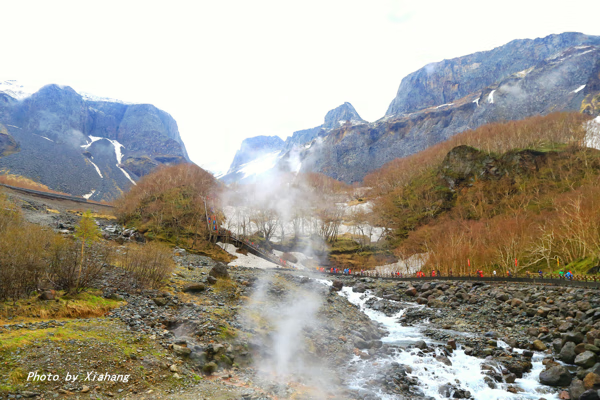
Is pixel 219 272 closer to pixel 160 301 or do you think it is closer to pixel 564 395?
pixel 160 301

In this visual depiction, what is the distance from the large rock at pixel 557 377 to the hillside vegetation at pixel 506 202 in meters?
27.8

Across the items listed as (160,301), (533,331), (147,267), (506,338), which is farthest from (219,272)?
(533,331)

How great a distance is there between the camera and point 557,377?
12375mm

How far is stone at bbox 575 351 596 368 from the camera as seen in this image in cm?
1259

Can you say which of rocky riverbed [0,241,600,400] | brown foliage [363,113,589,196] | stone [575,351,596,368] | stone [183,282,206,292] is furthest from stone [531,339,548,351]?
brown foliage [363,113,589,196]

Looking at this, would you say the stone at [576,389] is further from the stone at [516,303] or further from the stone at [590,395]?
the stone at [516,303]

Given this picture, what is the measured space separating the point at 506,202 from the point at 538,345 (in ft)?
204

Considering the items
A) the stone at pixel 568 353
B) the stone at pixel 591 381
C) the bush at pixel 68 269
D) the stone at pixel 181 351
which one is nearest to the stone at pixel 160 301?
the bush at pixel 68 269

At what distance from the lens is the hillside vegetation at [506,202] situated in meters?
39.4

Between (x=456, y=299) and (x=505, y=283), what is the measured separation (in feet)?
22.9

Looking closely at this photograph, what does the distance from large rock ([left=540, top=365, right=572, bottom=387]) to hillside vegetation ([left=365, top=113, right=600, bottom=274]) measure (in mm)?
27829

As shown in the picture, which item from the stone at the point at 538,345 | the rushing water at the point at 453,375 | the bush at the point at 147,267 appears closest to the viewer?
the rushing water at the point at 453,375

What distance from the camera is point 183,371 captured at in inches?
403

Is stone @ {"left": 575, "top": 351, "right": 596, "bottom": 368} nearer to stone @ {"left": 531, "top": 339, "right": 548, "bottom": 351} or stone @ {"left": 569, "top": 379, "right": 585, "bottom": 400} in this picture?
stone @ {"left": 569, "top": 379, "right": 585, "bottom": 400}
